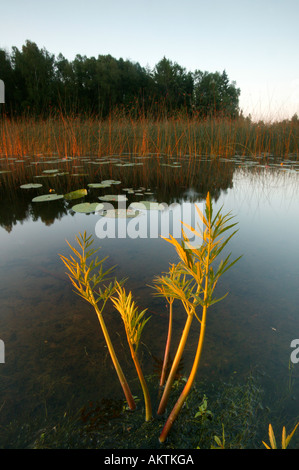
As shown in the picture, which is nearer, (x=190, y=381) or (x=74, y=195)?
(x=190, y=381)

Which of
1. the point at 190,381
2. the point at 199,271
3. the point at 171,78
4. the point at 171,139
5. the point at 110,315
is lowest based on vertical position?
the point at 110,315

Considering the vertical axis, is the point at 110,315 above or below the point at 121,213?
below

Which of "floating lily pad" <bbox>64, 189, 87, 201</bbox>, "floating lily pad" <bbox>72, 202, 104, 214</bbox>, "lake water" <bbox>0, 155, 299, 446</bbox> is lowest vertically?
"lake water" <bbox>0, 155, 299, 446</bbox>

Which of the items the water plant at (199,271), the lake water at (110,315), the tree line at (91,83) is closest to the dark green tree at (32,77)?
the tree line at (91,83)

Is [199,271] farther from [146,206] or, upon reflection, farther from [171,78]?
[171,78]

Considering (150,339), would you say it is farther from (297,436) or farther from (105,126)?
(105,126)

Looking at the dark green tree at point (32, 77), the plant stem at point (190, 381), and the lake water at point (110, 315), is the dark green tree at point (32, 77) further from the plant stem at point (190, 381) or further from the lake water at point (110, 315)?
the plant stem at point (190, 381)

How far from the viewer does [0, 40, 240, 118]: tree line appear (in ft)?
72.8

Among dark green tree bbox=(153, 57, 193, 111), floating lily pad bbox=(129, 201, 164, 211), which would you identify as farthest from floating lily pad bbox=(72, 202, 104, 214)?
dark green tree bbox=(153, 57, 193, 111)

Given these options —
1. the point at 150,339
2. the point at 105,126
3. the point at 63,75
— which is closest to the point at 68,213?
the point at 150,339

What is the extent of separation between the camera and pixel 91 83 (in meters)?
26.3

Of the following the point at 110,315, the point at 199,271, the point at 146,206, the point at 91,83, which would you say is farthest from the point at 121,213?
the point at 91,83

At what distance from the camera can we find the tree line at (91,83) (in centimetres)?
2219

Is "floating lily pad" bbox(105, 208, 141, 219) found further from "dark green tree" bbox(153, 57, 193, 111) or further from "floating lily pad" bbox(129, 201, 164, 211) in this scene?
"dark green tree" bbox(153, 57, 193, 111)
